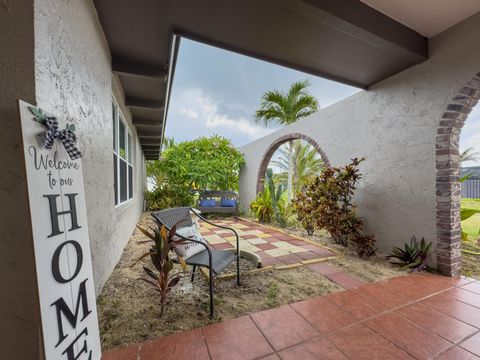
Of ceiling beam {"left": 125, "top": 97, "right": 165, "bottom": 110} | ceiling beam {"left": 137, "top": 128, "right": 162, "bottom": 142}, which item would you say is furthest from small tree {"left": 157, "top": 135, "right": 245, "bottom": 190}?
ceiling beam {"left": 125, "top": 97, "right": 165, "bottom": 110}

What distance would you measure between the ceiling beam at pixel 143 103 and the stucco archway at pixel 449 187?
4.11 metres

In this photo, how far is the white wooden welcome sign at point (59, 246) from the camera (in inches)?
34.3

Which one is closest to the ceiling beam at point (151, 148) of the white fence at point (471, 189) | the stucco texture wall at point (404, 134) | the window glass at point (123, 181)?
the window glass at point (123, 181)

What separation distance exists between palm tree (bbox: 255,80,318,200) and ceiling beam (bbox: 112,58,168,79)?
5177 mm

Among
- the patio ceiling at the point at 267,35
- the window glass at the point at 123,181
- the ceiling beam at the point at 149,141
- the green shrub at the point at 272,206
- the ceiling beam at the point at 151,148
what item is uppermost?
the patio ceiling at the point at 267,35

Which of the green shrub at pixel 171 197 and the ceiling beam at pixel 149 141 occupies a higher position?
the ceiling beam at pixel 149 141

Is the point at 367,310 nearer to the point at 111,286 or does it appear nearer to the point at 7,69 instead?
the point at 111,286

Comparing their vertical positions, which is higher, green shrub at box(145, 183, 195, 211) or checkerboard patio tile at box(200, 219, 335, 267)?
green shrub at box(145, 183, 195, 211)

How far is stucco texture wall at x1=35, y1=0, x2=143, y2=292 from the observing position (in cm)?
113

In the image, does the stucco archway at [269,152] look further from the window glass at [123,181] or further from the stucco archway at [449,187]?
the window glass at [123,181]

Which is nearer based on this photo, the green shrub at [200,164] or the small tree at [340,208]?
the small tree at [340,208]

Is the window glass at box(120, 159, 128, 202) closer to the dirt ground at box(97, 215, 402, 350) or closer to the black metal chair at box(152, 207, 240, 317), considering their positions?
the dirt ground at box(97, 215, 402, 350)

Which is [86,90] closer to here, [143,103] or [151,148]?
[143,103]

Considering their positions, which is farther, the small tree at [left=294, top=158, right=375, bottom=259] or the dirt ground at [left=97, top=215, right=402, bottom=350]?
the small tree at [left=294, top=158, right=375, bottom=259]
